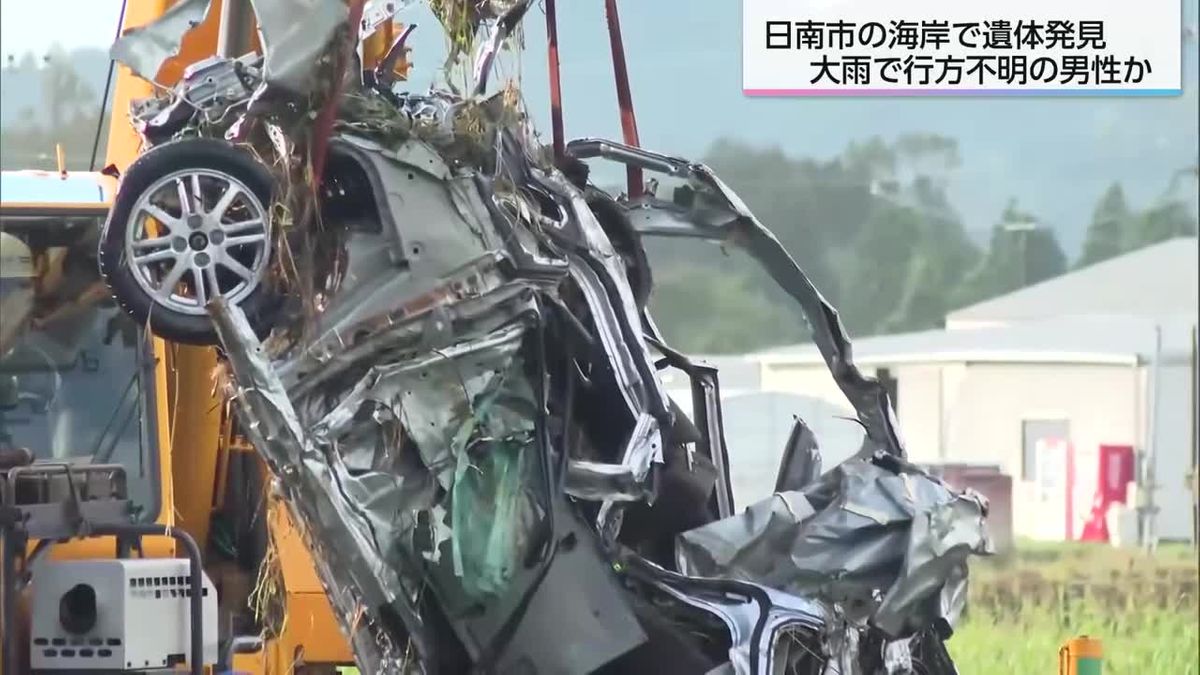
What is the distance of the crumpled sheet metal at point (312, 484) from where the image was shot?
18.0 ft

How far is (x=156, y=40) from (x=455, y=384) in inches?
51.5

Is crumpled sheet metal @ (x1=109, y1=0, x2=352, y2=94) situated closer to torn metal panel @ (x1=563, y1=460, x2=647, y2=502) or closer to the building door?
torn metal panel @ (x1=563, y1=460, x2=647, y2=502)

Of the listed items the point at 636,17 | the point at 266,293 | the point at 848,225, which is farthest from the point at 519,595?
the point at 848,225

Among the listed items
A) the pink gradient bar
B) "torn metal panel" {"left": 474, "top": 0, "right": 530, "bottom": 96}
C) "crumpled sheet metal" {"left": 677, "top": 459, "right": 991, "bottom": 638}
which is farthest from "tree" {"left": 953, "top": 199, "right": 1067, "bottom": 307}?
"torn metal panel" {"left": 474, "top": 0, "right": 530, "bottom": 96}

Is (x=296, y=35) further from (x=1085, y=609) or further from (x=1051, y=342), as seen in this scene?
(x=1051, y=342)

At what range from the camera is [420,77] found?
6.30 m

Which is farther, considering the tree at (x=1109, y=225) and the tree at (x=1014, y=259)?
the tree at (x=1109, y=225)

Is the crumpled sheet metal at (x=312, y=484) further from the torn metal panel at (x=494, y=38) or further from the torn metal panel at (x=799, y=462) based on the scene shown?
the torn metal panel at (x=799, y=462)

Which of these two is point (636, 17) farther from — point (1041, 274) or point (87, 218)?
point (1041, 274)

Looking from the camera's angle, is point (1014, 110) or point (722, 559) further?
point (1014, 110)

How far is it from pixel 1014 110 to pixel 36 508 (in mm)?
26010

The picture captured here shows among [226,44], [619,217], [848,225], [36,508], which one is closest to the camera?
[36,508]

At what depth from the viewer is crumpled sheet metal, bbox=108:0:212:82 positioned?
598 cm

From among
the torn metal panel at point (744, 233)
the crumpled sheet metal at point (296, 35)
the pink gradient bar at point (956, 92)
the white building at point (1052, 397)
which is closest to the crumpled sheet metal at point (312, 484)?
the crumpled sheet metal at point (296, 35)
